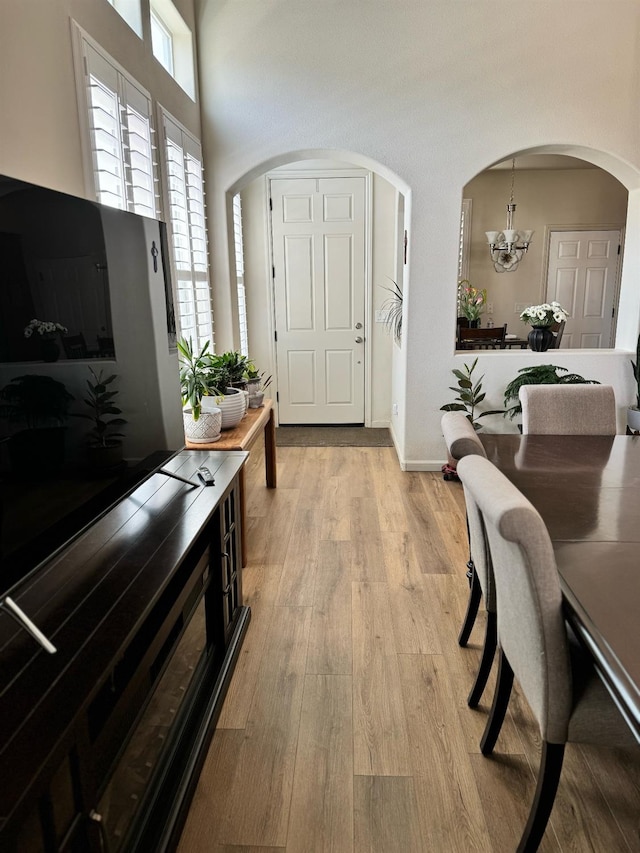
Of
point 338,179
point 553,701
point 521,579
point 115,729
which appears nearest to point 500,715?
point 553,701

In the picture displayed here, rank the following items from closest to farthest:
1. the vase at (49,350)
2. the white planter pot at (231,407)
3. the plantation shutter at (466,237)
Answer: the vase at (49,350)
the white planter pot at (231,407)
the plantation shutter at (466,237)

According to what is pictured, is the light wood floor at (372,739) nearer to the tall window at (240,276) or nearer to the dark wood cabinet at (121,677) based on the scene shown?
the dark wood cabinet at (121,677)

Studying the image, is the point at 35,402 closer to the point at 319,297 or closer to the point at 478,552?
the point at 478,552

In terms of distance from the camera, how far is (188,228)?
3.51 m

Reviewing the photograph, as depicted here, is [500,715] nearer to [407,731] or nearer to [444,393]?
[407,731]

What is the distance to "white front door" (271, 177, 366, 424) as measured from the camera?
18.0ft

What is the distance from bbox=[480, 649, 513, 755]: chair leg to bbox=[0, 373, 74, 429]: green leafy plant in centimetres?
134

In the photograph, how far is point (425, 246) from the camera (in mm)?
4082

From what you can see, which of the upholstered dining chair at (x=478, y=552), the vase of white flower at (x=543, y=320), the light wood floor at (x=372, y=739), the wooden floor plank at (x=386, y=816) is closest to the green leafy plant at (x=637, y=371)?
the vase of white flower at (x=543, y=320)

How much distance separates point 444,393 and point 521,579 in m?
3.11

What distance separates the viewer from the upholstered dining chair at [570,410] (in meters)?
2.63

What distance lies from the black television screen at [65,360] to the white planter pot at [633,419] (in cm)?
332

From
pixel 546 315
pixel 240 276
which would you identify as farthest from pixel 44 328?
pixel 240 276

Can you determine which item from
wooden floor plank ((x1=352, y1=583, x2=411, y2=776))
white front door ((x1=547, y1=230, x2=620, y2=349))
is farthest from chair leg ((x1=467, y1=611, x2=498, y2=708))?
white front door ((x1=547, y1=230, x2=620, y2=349))
